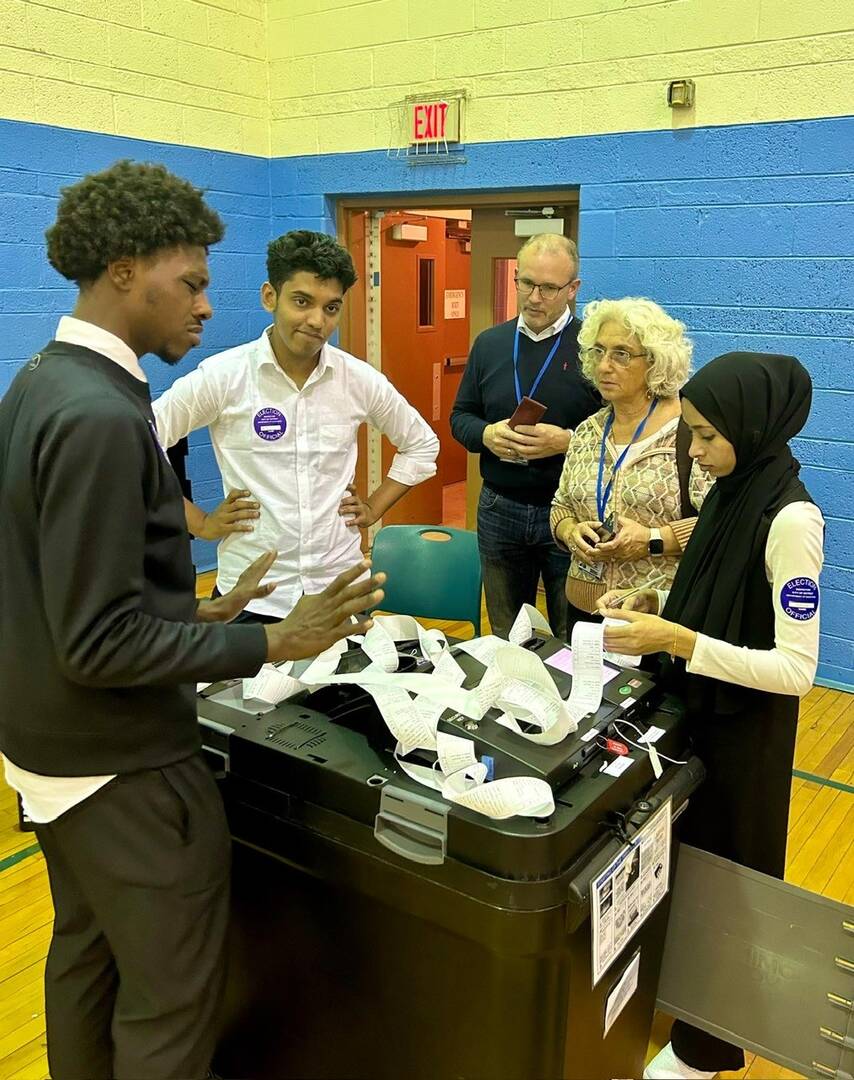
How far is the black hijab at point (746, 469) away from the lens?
1.41 m

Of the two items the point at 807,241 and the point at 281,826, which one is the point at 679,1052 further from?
the point at 807,241

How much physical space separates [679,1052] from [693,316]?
281 cm

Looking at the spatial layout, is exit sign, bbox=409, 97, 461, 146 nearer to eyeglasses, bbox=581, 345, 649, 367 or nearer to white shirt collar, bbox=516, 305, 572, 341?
white shirt collar, bbox=516, 305, 572, 341

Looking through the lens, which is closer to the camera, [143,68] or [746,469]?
[746,469]

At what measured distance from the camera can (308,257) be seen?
6.31 ft

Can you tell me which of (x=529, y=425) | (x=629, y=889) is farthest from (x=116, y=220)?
(x=529, y=425)

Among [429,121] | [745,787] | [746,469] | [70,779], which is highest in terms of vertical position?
[429,121]

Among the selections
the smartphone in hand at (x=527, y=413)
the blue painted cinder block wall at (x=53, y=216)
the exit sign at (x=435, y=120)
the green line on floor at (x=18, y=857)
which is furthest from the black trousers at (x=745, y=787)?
the exit sign at (x=435, y=120)

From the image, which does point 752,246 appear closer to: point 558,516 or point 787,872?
point 558,516

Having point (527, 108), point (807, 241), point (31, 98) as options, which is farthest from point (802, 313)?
point (31, 98)

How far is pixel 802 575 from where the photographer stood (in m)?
1.36

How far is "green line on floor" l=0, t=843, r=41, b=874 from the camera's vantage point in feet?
7.63

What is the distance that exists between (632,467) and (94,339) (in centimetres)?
131

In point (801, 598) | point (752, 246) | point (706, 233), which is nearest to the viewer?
point (801, 598)
